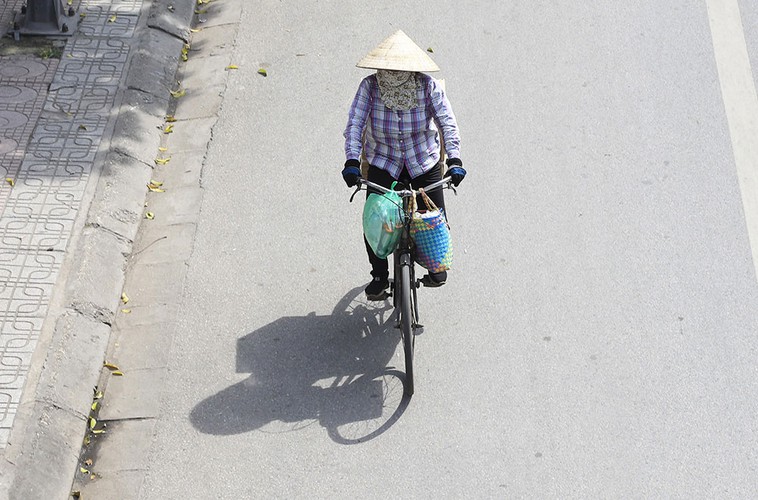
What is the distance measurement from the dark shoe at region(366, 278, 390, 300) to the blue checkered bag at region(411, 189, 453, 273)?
1.73ft

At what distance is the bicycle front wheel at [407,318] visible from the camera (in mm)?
6230

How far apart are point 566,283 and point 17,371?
346 cm

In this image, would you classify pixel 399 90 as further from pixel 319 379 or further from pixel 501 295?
pixel 319 379

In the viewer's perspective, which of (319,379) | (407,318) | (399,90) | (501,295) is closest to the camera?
(407,318)

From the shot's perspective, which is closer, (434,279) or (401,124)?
(401,124)

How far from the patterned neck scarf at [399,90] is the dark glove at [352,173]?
0.41 meters

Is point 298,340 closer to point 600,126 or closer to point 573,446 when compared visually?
point 573,446

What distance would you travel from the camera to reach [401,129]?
6.52 meters

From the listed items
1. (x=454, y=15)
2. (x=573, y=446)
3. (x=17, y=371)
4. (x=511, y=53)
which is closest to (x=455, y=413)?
(x=573, y=446)

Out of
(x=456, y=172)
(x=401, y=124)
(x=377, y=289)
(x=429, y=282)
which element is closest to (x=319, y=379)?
(x=377, y=289)

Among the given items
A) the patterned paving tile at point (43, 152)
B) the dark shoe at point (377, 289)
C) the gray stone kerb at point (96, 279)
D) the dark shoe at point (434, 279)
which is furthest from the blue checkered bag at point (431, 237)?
the patterned paving tile at point (43, 152)

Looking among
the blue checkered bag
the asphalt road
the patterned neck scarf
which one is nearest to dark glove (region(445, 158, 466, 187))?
the blue checkered bag

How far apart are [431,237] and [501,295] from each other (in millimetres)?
1061

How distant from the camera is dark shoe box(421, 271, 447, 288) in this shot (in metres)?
6.60
